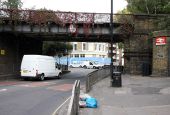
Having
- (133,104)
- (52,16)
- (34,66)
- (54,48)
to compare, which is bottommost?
(133,104)

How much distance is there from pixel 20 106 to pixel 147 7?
128ft

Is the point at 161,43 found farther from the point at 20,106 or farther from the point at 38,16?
the point at 20,106

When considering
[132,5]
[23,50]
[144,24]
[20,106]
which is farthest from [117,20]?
[20,106]

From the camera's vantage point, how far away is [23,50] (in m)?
46.4

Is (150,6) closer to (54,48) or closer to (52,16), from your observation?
(52,16)

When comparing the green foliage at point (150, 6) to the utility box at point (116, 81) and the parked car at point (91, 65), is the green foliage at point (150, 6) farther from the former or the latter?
the parked car at point (91, 65)

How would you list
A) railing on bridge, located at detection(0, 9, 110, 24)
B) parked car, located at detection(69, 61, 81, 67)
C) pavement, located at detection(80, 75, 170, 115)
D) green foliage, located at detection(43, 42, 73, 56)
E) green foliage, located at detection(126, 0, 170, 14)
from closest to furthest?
pavement, located at detection(80, 75, 170, 115), railing on bridge, located at detection(0, 9, 110, 24), green foliage, located at detection(126, 0, 170, 14), green foliage, located at detection(43, 42, 73, 56), parked car, located at detection(69, 61, 81, 67)

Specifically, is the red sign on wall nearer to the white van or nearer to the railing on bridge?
the railing on bridge

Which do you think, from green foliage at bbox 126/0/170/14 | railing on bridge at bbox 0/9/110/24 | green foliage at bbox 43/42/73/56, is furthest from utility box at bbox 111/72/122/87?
green foliage at bbox 43/42/73/56

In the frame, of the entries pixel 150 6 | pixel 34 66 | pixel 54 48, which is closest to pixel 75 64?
pixel 54 48

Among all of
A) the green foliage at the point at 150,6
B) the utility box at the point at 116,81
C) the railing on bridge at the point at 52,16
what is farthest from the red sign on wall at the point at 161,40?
the green foliage at the point at 150,6

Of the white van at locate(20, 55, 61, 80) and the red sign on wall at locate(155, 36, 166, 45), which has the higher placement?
the red sign on wall at locate(155, 36, 166, 45)

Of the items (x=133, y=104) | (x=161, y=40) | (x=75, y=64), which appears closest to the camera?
(x=133, y=104)

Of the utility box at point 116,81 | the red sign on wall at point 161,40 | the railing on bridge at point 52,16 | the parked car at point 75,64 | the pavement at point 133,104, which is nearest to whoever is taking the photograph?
the pavement at point 133,104
